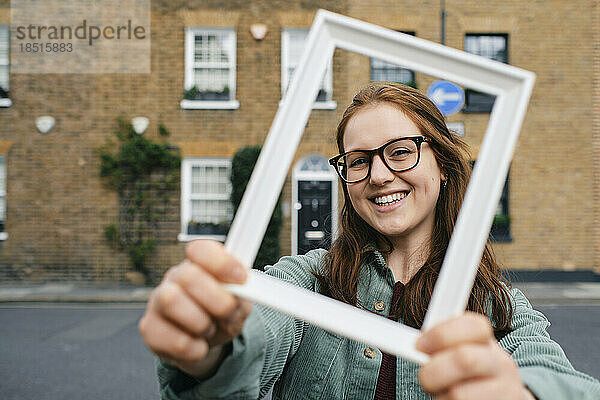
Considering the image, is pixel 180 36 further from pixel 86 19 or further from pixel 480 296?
pixel 480 296

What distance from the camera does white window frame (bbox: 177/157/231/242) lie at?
34.1 feet

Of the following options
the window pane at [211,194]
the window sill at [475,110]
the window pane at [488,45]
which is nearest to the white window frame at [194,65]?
the window pane at [211,194]

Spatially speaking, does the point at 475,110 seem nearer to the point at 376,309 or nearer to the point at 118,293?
the point at 118,293

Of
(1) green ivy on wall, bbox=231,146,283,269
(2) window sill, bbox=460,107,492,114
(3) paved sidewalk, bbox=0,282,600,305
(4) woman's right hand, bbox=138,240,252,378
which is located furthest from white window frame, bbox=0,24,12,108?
(4) woman's right hand, bbox=138,240,252,378

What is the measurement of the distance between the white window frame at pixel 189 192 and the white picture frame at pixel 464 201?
32.0 ft

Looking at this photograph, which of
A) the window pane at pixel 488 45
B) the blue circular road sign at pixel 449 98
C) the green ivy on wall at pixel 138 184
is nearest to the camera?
the blue circular road sign at pixel 449 98

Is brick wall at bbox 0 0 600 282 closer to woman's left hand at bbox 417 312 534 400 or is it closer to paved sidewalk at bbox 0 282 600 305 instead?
paved sidewalk at bbox 0 282 600 305

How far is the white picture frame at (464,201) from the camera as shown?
68 cm

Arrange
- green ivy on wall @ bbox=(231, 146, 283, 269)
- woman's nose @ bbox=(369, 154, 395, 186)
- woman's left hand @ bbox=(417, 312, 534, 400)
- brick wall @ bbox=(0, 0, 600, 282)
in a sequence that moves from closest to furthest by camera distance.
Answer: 1. woman's left hand @ bbox=(417, 312, 534, 400)
2. woman's nose @ bbox=(369, 154, 395, 186)
3. green ivy on wall @ bbox=(231, 146, 283, 269)
4. brick wall @ bbox=(0, 0, 600, 282)

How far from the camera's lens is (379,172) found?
1184mm

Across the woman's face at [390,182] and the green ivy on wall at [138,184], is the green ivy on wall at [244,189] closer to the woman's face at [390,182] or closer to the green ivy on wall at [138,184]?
the green ivy on wall at [138,184]

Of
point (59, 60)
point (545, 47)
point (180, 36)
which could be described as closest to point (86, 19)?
point (59, 60)

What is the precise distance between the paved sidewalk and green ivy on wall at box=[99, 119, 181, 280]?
983 millimetres

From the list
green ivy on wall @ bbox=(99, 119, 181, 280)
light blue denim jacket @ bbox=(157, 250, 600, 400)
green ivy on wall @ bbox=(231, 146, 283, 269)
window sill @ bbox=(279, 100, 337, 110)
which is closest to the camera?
light blue denim jacket @ bbox=(157, 250, 600, 400)
